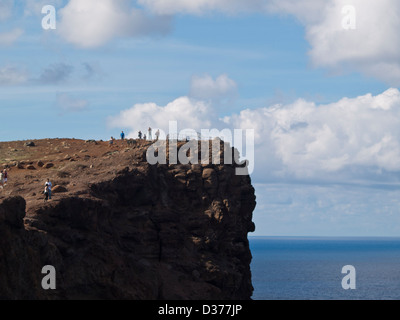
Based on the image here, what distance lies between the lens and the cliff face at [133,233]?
3756 centimetres

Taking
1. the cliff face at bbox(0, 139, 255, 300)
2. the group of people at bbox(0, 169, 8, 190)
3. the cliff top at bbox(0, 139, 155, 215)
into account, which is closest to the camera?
Result: the cliff face at bbox(0, 139, 255, 300)

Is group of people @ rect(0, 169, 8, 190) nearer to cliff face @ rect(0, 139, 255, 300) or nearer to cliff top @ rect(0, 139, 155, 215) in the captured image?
cliff top @ rect(0, 139, 155, 215)

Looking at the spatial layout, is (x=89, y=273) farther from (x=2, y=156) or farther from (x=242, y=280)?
(x=2, y=156)

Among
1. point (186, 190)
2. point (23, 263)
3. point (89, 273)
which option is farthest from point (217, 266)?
point (23, 263)

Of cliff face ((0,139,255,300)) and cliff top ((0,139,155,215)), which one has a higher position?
cliff top ((0,139,155,215))

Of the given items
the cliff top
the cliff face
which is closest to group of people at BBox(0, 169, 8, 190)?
the cliff top

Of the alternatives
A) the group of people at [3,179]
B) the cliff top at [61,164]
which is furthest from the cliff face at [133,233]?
the group of people at [3,179]

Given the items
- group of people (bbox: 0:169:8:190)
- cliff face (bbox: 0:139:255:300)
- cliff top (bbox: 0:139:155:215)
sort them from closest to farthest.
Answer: cliff face (bbox: 0:139:255:300) → cliff top (bbox: 0:139:155:215) → group of people (bbox: 0:169:8:190)

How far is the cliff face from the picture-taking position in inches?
1479

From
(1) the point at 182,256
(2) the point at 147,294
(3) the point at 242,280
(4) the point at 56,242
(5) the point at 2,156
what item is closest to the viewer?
(4) the point at 56,242

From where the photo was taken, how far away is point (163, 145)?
56.9 m

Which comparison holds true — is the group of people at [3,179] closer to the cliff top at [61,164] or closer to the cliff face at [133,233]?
the cliff top at [61,164]

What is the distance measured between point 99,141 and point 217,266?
23.1 m

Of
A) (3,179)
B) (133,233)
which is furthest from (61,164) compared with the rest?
(133,233)
